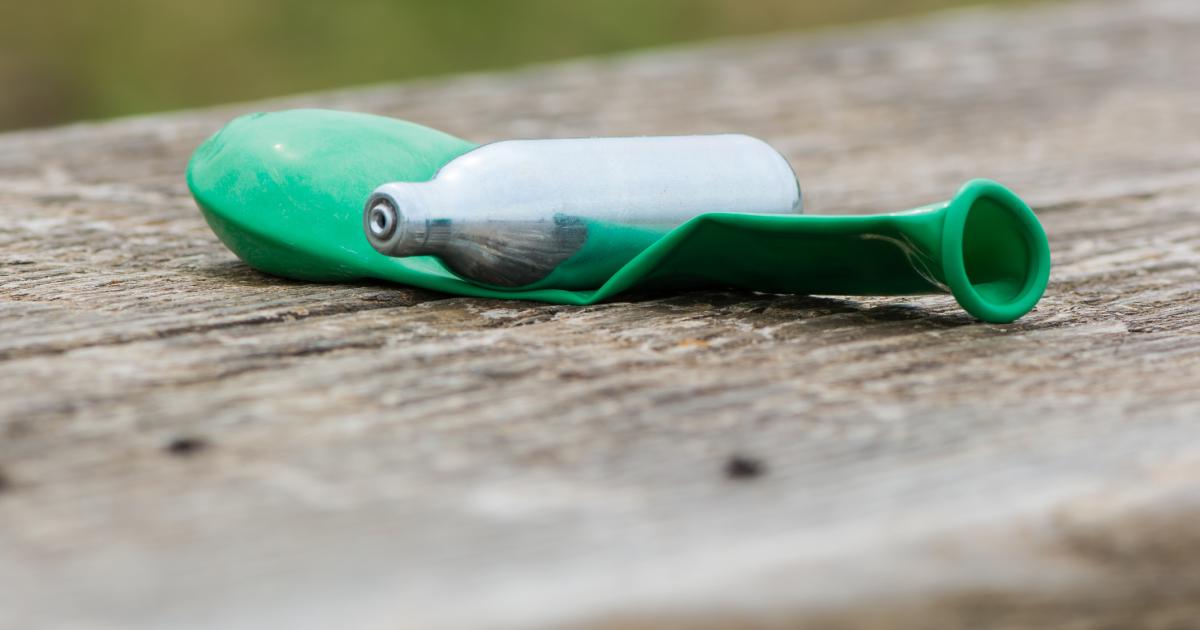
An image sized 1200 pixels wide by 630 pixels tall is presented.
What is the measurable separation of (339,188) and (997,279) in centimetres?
57

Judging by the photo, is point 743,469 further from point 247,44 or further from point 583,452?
point 247,44

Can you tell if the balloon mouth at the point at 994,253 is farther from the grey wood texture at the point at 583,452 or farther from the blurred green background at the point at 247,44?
the blurred green background at the point at 247,44

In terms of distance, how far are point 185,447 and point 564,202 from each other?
1.56ft

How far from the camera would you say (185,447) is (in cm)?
81

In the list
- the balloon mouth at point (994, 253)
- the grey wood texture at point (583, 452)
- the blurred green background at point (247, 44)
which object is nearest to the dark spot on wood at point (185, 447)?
the grey wood texture at point (583, 452)

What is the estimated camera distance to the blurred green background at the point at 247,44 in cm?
430

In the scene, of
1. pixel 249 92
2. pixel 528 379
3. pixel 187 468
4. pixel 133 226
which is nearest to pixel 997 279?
pixel 528 379

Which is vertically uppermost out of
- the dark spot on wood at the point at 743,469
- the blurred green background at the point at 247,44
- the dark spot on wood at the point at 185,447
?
the blurred green background at the point at 247,44

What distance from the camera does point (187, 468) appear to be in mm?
780

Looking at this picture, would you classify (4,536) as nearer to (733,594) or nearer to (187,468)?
(187,468)

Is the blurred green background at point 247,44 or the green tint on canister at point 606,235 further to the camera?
the blurred green background at point 247,44

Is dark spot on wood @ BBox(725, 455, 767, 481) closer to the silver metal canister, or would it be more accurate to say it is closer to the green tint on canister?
the green tint on canister

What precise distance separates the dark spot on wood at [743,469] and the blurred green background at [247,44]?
3760mm

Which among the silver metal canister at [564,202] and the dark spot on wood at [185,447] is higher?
the silver metal canister at [564,202]
